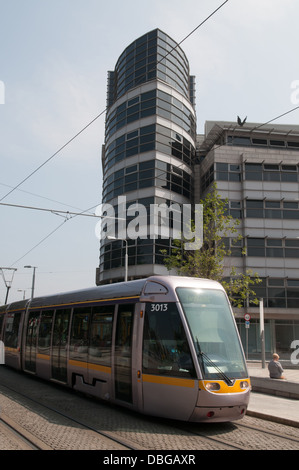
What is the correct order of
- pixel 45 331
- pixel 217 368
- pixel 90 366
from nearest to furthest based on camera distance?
pixel 217 368 → pixel 90 366 → pixel 45 331

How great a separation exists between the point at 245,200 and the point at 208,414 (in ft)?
95.1

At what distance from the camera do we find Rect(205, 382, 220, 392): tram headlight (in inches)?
297

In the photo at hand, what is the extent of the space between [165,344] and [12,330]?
36.9 feet

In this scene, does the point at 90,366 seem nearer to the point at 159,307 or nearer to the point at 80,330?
the point at 80,330

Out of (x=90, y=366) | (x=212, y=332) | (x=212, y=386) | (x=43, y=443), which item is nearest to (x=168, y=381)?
(x=212, y=386)

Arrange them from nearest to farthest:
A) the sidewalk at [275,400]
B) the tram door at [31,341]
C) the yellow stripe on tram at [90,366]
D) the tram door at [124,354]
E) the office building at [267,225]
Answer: the tram door at [124,354] → the sidewalk at [275,400] → the yellow stripe on tram at [90,366] → the tram door at [31,341] → the office building at [267,225]

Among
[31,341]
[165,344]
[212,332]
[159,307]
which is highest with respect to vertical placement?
[159,307]

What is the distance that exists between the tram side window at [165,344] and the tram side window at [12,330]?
9.78 metres

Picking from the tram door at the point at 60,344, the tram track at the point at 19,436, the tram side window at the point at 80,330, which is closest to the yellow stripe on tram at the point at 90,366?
the tram side window at the point at 80,330

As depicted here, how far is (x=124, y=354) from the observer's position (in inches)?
359

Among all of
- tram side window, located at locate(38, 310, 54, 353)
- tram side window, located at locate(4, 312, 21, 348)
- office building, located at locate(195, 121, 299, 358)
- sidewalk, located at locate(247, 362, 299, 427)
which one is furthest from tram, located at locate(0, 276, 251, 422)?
office building, located at locate(195, 121, 299, 358)

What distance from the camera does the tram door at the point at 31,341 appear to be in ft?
48.1

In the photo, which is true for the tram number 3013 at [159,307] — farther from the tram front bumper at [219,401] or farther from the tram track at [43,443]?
the tram track at [43,443]

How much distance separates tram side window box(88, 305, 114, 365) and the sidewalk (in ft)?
12.1
